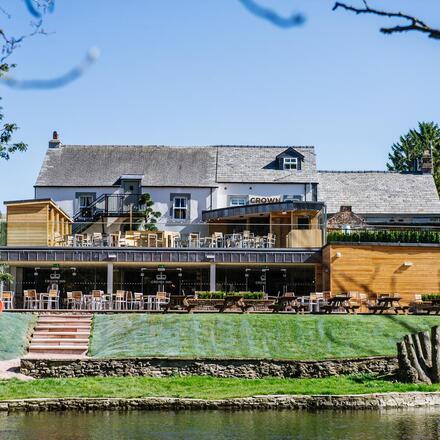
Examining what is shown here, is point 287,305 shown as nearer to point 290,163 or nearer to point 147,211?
point 147,211

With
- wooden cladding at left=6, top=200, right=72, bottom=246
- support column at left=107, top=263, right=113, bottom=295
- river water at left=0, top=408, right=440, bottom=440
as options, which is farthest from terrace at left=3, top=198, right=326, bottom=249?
river water at left=0, top=408, right=440, bottom=440

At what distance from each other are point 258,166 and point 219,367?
2633 cm

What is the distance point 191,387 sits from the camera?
24703 mm

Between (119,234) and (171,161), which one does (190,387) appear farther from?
(171,161)

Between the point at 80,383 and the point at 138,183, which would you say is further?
the point at 138,183

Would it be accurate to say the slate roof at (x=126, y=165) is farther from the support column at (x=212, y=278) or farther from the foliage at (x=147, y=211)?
the support column at (x=212, y=278)

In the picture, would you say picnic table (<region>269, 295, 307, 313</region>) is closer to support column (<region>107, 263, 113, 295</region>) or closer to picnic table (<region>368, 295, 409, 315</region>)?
picnic table (<region>368, 295, 409, 315</region>)

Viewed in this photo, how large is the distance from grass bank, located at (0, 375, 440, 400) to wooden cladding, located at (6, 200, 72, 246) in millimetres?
17656

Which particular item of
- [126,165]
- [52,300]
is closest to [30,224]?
[52,300]

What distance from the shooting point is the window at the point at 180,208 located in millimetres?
49969

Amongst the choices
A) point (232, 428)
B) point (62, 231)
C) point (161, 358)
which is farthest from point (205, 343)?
point (62, 231)

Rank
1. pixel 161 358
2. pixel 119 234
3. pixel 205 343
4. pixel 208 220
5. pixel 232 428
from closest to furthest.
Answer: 1. pixel 232 428
2. pixel 161 358
3. pixel 205 343
4. pixel 119 234
5. pixel 208 220

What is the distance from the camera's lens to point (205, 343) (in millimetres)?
28953

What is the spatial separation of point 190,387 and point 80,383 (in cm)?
289
